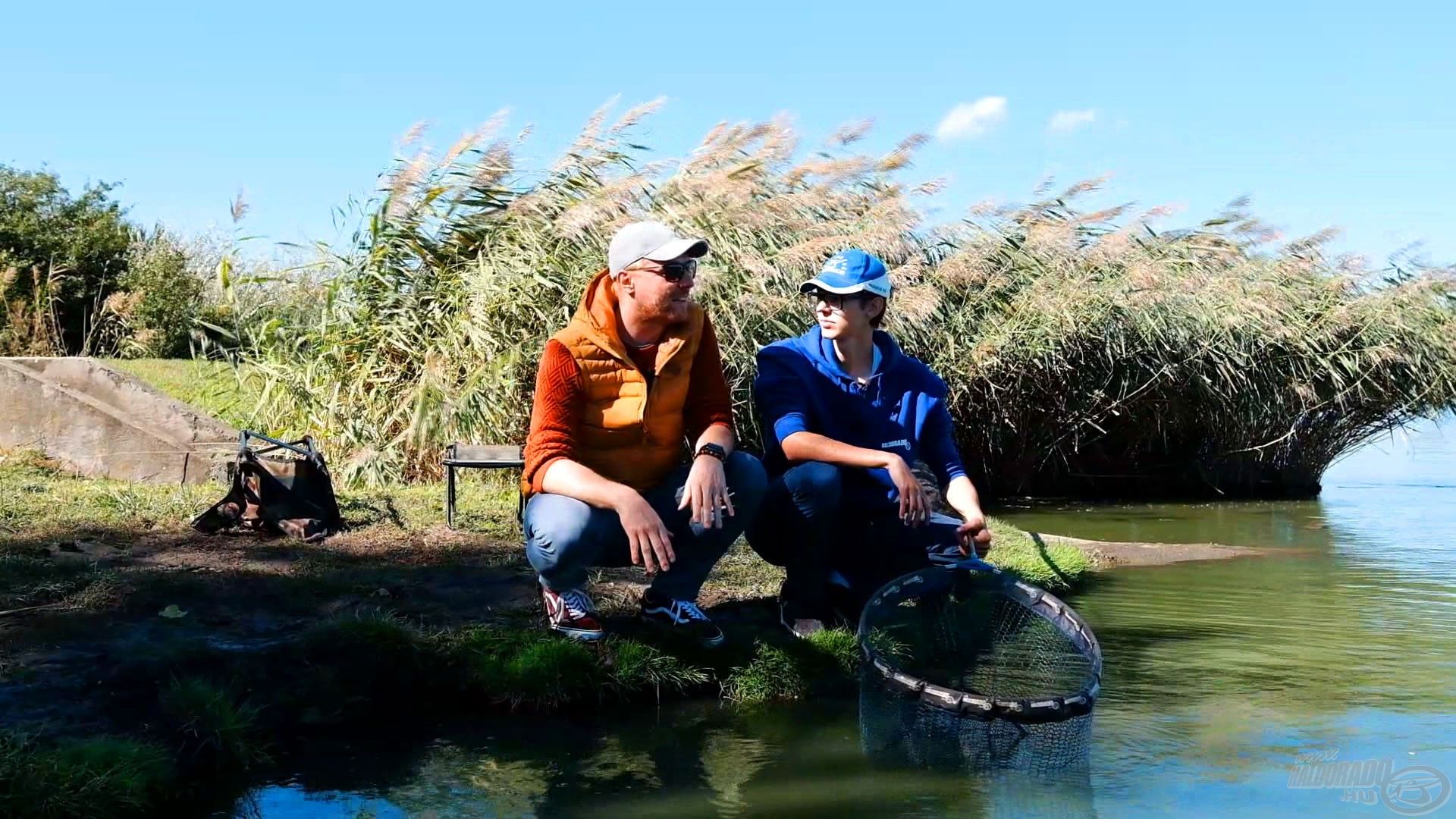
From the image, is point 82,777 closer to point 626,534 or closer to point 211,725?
point 211,725

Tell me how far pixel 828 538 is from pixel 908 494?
39cm

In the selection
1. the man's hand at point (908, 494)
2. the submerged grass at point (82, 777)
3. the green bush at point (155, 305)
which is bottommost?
the submerged grass at point (82, 777)

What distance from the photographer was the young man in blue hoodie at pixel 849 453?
4430 mm

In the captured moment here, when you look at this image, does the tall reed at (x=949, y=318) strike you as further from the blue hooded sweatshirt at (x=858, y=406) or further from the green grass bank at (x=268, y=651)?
the blue hooded sweatshirt at (x=858, y=406)

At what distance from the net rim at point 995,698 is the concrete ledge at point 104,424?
476cm

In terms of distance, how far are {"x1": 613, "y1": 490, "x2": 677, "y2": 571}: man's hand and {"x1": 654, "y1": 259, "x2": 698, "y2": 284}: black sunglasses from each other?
0.66 meters

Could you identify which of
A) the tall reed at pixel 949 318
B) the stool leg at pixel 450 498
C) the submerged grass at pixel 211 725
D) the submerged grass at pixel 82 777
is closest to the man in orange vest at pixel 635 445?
the submerged grass at pixel 211 725

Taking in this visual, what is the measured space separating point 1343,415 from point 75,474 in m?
9.96

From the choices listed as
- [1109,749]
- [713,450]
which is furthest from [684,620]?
[1109,749]

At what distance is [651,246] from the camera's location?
13.6 feet

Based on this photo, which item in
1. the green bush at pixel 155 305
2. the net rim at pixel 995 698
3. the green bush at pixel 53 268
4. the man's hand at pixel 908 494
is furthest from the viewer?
the green bush at pixel 155 305

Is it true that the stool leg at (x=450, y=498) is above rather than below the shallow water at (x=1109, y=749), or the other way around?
above

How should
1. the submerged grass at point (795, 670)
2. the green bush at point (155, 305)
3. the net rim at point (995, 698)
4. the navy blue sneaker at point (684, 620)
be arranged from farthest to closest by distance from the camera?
the green bush at point (155, 305), the navy blue sneaker at point (684, 620), the submerged grass at point (795, 670), the net rim at point (995, 698)
